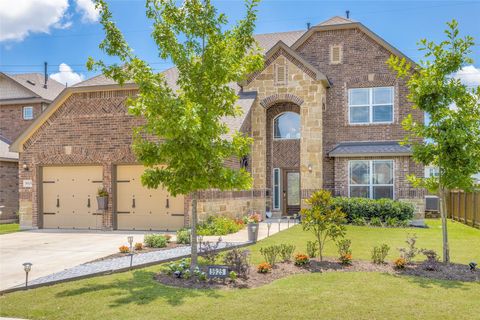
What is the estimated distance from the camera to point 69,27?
1539 centimetres

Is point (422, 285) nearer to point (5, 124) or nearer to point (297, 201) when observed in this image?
point (297, 201)

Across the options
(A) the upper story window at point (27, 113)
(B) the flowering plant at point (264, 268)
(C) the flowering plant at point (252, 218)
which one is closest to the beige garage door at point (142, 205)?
(C) the flowering plant at point (252, 218)

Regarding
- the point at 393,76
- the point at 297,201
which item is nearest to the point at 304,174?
the point at 297,201

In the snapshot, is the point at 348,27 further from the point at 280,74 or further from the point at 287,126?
the point at 287,126

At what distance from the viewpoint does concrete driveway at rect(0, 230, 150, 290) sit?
9555mm

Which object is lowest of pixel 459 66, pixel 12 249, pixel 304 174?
pixel 12 249

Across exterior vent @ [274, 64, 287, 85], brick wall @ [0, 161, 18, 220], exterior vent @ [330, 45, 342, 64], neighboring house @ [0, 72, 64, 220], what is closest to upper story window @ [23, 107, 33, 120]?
neighboring house @ [0, 72, 64, 220]

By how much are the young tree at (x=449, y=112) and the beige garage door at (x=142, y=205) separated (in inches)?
369

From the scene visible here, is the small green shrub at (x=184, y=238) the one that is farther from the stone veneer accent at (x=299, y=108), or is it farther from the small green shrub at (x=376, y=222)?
the small green shrub at (x=376, y=222)

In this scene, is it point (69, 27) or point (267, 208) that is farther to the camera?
point (267, 208)

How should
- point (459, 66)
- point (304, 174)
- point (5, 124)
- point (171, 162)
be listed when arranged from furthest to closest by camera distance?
1. point (5, 124)
2. point (304, 174)
3. point (459, 66)
4. point (171, 162)

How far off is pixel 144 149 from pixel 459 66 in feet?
21.4

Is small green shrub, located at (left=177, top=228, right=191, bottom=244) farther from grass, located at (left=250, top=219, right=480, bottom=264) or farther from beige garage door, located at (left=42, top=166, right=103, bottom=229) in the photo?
beige garage door, located at (left=42, top=166, right=103, bottom=229)

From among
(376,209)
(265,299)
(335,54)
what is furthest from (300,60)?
(265,299)
